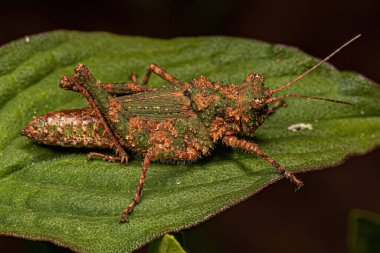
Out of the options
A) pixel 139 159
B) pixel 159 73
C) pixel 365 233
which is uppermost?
pixel 159 73

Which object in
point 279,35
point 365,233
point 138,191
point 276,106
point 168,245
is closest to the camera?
point 168,245

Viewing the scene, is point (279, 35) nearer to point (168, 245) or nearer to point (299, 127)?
point (299, 127)

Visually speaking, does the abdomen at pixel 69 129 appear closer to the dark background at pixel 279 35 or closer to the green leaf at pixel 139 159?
the green leaf at pixel 139 159

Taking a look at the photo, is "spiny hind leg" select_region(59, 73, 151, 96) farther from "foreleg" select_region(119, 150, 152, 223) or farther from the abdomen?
"foreleg" select_region(119, 150, 152, 223)

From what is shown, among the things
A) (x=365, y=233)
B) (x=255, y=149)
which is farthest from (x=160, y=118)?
(x=365, y=233)

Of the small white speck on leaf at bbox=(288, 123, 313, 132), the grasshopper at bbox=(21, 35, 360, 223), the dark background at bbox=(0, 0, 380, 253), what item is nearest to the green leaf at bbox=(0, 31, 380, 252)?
the small white speck on leaf at bbox=(288, 123, 313, 132)

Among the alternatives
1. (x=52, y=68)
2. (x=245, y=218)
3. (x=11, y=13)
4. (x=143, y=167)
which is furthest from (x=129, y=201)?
(x=11, y=13)

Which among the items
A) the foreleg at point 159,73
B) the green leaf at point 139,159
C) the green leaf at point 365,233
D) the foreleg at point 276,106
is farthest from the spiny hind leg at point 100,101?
the green leaf at point 365,233
